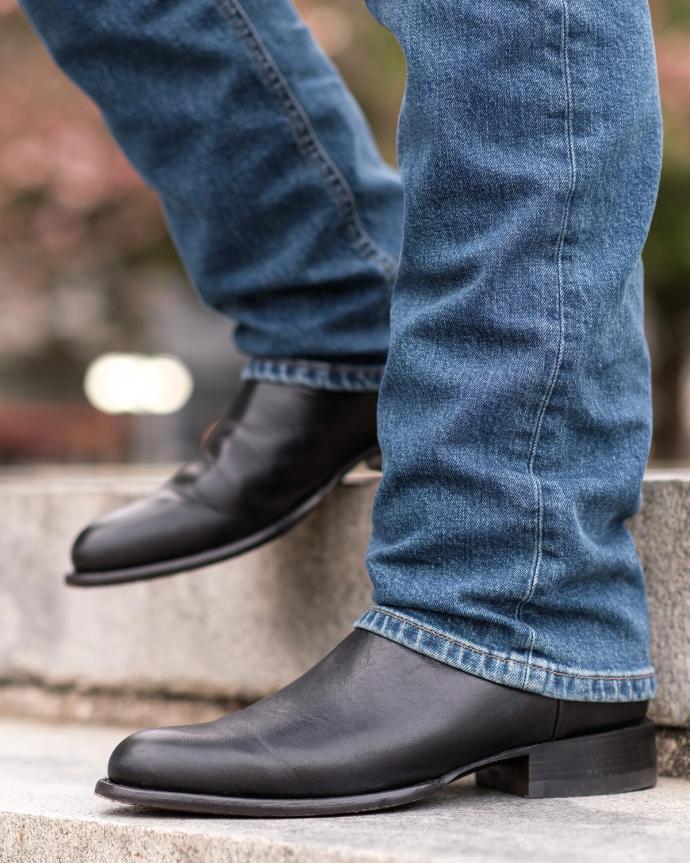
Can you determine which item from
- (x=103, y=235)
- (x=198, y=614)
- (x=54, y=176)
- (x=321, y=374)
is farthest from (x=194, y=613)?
(x=103, y=235)

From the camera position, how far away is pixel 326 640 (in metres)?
1.50

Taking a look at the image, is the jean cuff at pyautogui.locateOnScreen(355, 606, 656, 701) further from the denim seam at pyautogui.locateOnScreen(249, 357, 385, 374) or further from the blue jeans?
the denim seam at pyautogui.locateOnScreen(249, 357, 385, 374)

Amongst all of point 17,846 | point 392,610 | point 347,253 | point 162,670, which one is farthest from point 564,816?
point 162,670

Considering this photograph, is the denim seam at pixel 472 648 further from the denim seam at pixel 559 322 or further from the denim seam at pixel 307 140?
the denim seam at pixel 307 140

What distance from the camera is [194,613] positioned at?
5.47 ft

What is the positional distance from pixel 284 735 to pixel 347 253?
1.99 feet

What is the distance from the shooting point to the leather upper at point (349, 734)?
1.00m

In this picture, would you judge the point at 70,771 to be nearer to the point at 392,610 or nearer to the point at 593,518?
the point at 392,610

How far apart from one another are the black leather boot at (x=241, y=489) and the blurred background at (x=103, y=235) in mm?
5290

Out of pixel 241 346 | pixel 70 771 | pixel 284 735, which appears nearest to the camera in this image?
pixel 284 735

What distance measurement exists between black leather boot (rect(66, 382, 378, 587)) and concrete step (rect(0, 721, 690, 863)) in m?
0.27

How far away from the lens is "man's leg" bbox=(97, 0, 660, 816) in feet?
3.28

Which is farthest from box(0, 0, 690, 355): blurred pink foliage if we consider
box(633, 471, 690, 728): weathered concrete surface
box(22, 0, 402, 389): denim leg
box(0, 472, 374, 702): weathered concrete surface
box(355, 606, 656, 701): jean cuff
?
box(355, 606, 656, 701): jean cuff

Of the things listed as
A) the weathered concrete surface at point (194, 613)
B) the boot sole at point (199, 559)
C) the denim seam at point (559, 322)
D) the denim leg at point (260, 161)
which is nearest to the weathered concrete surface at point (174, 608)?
the weathered concrete surface at point (194, 613)
